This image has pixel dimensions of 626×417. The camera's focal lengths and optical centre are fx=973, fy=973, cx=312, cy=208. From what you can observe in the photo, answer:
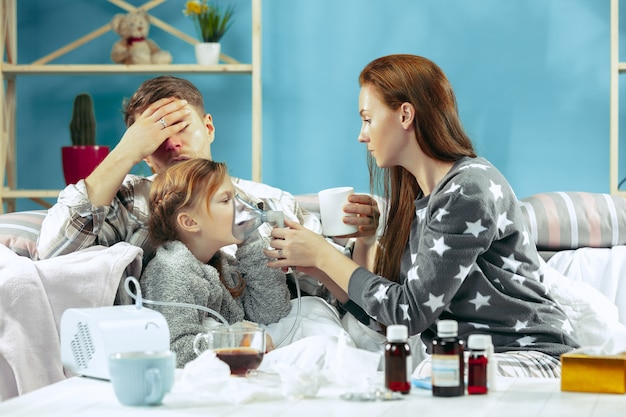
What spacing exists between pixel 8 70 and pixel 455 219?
2.26 meters

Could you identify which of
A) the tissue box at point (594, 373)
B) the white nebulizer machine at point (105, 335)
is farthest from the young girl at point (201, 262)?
the tissue box at point (594, 373)

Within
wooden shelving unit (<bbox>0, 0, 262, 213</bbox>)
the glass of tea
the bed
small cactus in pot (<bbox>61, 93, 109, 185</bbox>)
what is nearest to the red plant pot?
small cactus in pot (<bbox>61, 93, 109, 185</bbox>)

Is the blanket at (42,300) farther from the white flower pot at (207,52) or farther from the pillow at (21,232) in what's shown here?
the white flower pot at (207,52)

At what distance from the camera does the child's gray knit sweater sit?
1.97 meters

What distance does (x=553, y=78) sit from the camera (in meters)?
3.56

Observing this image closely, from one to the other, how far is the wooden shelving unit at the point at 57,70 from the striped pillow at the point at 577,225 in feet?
3.46

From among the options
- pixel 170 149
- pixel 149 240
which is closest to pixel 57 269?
pixel 149 240

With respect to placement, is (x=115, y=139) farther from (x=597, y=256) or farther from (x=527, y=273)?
(x=527, y=273)

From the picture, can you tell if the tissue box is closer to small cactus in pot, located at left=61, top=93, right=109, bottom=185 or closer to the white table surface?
the white table surface

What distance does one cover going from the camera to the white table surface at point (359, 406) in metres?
1.28

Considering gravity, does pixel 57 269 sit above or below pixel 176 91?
below

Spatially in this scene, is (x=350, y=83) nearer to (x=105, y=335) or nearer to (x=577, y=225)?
(x=577, y=225)

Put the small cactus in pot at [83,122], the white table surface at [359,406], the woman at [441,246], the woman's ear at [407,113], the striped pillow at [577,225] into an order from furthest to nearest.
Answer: the small cactus in pot at [83,122]
the striped pillow at [577,225]
the woman's ear at [407,113]
the woman at [441,246]
the white table surface at [359,406]

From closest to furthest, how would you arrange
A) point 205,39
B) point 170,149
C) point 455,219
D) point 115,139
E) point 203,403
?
point 203,403, point 455,219, point 170,149, point 205,39, point 115,139
